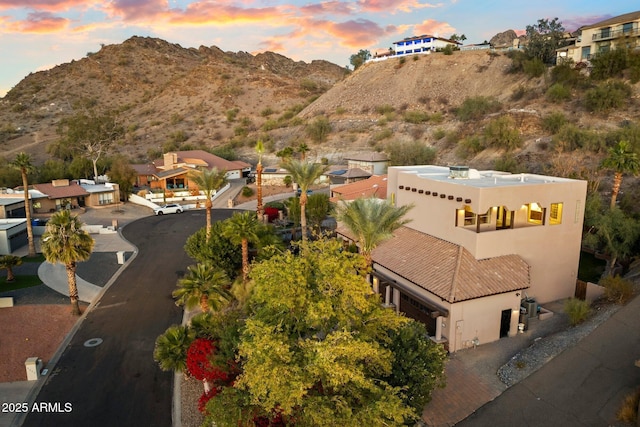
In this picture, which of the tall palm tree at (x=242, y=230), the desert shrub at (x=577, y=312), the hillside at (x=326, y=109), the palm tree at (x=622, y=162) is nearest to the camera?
the desert shrub at (x=577, y=312)

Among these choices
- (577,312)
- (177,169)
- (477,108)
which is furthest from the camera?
(477,108)

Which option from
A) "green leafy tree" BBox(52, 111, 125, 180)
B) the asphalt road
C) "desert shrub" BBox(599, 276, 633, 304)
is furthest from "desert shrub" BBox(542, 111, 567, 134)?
"green leafy tree" BBox(52, 111, 125, 180)

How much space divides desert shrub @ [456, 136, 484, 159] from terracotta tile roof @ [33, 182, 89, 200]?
179 feet

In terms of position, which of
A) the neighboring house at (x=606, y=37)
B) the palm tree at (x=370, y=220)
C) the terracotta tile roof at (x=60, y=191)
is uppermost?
the neighboring house at (x=606, y=37)

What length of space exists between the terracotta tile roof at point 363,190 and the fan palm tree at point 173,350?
26227 mm

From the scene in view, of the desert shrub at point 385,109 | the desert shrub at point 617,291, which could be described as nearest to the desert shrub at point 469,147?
the desert shrub at point 385,109

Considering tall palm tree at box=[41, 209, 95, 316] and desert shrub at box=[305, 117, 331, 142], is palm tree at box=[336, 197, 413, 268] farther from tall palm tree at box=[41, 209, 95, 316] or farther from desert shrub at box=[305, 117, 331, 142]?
desert shrub at box=[305, 117, 331, 142]

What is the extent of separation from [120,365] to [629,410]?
21148mm

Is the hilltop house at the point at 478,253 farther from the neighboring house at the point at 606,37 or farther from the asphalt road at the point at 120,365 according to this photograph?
the neighboring house at the point at 606,37

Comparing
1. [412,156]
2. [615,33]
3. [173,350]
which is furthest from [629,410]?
[615,33]

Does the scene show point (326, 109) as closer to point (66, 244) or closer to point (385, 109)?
point (385, 109)

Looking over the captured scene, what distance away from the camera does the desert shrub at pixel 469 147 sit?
64.2 metres

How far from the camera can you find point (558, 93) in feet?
225

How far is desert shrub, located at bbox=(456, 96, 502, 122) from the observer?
254ft
